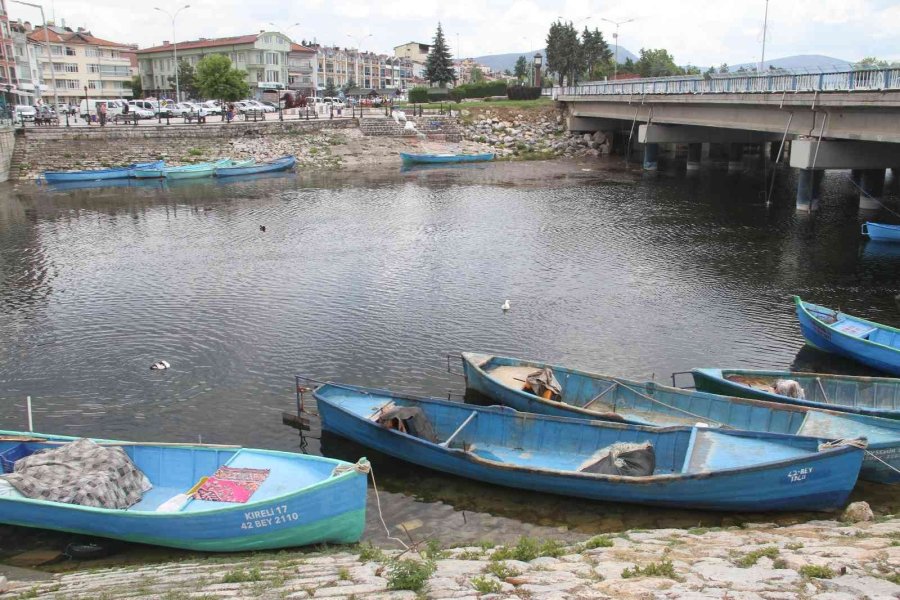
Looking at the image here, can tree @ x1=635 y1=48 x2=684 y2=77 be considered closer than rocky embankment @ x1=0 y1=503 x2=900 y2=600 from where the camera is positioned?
No

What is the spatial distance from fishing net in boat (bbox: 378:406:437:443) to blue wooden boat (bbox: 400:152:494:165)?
58.8m

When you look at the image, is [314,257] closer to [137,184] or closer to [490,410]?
[490,410]

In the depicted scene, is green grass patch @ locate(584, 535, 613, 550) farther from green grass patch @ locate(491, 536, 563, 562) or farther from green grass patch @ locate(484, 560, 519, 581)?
green grass patch @ locate(484, 560, 519, 581)

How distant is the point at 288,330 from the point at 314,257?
11.0m

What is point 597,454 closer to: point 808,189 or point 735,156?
point 808,189

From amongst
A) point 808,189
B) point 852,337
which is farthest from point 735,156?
point 852,337

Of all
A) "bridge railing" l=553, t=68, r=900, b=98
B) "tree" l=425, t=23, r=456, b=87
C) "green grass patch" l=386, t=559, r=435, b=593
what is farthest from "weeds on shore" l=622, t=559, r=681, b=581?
"tree" l=425, t=23, r=456, b=87

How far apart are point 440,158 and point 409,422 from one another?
196ft

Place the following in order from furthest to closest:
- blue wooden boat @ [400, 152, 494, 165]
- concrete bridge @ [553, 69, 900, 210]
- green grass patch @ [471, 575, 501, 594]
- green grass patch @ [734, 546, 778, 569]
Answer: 1. blue wooden boat @ [400, 152, 494, 165]
2. concrete bridge @ [553, 69, 900, 210]
3. green grass patch @ [734, 546, 778, 569]
4. green grass patch @ [471, 575, 501, 594]

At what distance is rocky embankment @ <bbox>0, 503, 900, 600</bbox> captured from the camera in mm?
9719

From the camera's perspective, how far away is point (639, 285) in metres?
30.8

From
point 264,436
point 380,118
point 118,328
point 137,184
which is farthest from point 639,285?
point 380,118

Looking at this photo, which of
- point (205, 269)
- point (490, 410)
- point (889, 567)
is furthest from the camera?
point (205, 269)

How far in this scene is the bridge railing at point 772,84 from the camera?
36250 mm
